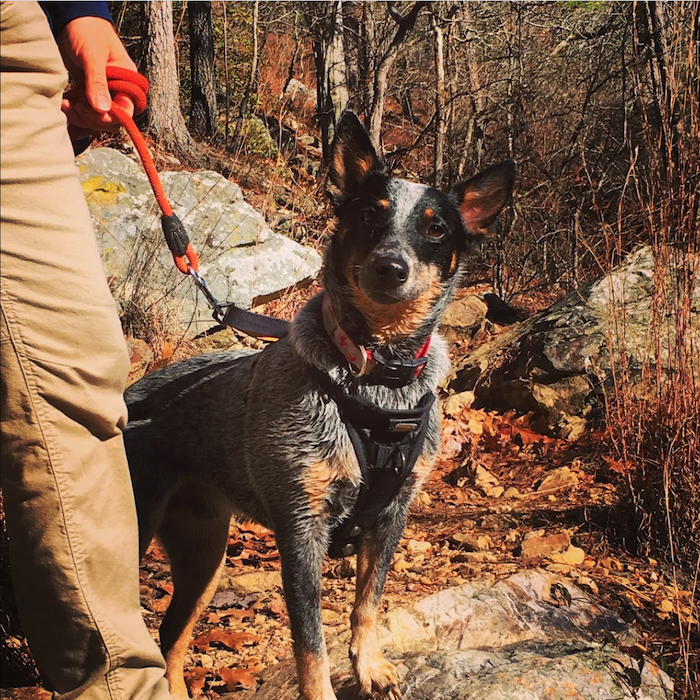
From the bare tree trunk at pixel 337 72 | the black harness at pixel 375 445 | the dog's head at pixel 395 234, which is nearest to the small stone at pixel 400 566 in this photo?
the black harness at pixel 375 445

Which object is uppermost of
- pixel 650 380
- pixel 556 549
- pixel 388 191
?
pixel 388 191

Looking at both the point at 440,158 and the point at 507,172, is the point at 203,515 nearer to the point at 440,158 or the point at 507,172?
the point at 507,172

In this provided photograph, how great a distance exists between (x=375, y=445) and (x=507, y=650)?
1.07 meters

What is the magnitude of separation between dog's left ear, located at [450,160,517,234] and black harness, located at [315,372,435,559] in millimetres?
A: 919

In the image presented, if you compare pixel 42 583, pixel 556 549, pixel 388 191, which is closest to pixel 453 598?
pixel 556 549

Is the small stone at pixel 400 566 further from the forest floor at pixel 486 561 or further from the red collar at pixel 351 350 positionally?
the red collar at pixel 351 350

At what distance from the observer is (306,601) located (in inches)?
99.7

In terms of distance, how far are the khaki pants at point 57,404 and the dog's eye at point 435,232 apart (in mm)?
1510

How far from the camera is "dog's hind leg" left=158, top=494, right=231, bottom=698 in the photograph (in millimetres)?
2969

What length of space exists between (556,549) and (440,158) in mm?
5176

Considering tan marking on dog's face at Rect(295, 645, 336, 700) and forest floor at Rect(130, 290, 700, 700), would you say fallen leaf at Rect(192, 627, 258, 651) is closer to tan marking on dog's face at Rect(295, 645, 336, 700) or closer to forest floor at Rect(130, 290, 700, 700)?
forest floor at Rect(130, 290, 700, 700)

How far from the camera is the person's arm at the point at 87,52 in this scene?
2.05m

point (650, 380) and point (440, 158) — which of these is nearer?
point (650, 380)

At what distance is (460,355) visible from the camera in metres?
7.26
